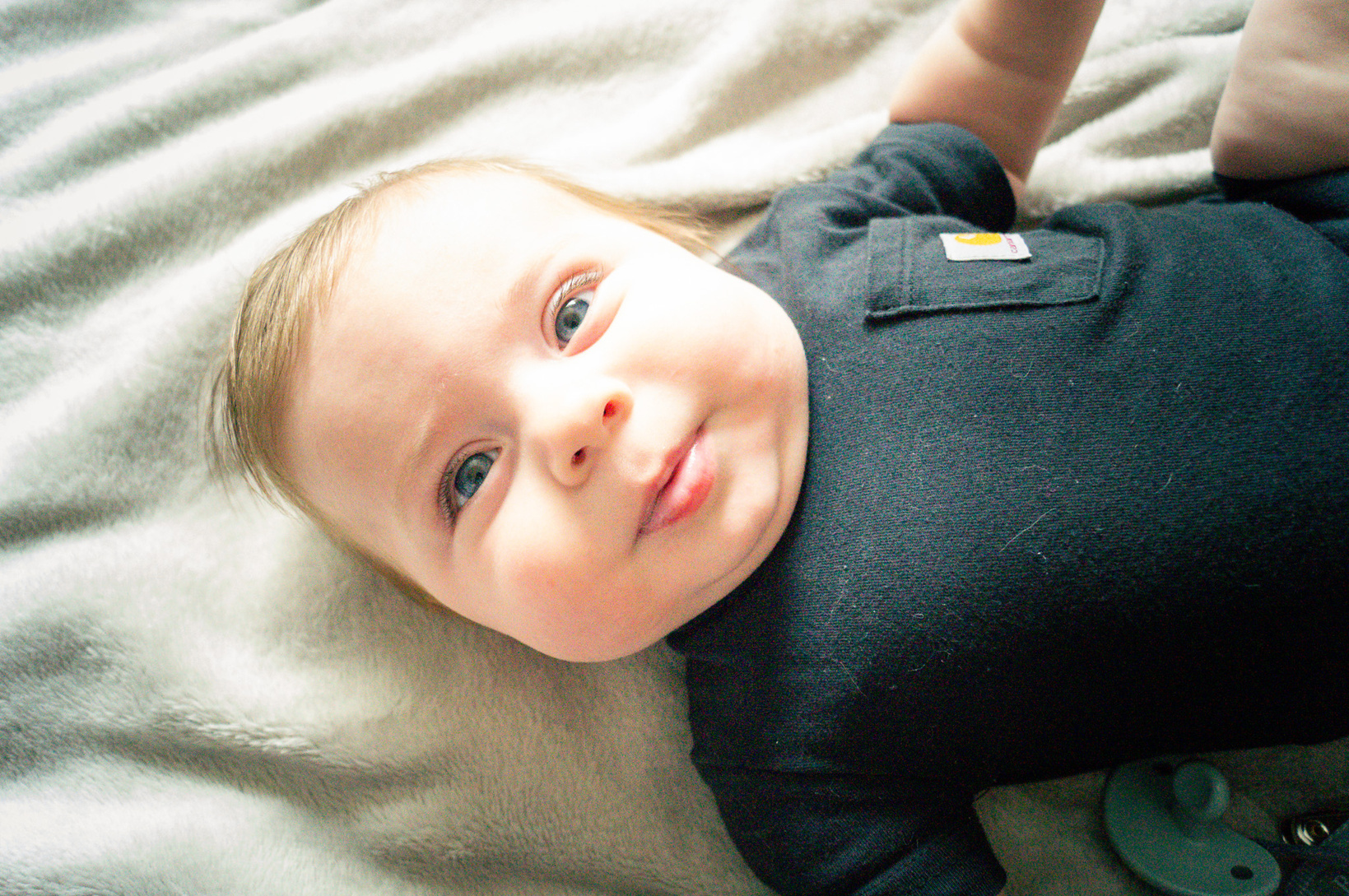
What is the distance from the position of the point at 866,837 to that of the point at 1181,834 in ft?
1.17

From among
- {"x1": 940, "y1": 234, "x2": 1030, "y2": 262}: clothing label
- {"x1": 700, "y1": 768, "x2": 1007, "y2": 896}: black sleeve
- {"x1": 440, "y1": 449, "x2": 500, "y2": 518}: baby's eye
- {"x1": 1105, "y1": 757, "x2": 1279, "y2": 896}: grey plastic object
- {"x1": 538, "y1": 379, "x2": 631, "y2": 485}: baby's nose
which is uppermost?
{"x1": 940, "y1": 234, "x2": 1030, "y2": 262}: clothing label

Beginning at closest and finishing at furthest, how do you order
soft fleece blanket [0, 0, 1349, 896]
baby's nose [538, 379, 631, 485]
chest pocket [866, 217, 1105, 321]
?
1. baby's nose [538, 379, 631, 485]
2. chest pocket [866, 217, 1105, 321]
3. soft fleece blanket [0, 0, 1349, 896]

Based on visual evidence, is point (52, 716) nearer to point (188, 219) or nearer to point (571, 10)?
point (188, 219)

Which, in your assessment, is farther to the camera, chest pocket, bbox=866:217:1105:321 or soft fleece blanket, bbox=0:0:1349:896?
soft fleece blanket, bbox=0:0:1349:896

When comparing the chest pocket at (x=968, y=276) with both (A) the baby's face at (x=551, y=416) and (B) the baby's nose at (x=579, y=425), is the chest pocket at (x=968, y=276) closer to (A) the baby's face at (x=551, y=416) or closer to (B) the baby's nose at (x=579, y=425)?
(A) the baby's face at (x=551, y=416)

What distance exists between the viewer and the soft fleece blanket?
0.91 metres

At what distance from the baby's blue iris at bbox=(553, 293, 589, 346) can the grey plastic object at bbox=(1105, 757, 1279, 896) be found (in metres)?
0.75

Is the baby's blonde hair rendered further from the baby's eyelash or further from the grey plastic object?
the grey plastic object

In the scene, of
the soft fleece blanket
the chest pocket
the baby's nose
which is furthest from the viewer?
the soft fleece blanket

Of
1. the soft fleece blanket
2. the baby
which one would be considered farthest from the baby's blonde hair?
the soft fleece blanket

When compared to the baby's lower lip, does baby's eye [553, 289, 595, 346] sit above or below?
above

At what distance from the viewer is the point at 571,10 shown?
46.2 inches

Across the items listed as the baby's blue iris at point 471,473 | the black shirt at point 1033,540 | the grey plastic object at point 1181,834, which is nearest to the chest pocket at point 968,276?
the black shirt at point 1033,540

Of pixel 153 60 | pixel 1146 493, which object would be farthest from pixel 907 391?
pixel 153 60
